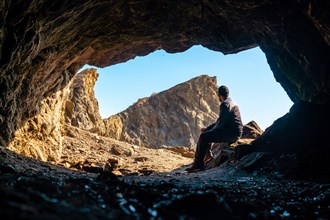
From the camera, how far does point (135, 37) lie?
32.4ft

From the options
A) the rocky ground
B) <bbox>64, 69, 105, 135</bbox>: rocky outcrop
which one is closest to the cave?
the rocky ground

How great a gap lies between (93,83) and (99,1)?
21501mm

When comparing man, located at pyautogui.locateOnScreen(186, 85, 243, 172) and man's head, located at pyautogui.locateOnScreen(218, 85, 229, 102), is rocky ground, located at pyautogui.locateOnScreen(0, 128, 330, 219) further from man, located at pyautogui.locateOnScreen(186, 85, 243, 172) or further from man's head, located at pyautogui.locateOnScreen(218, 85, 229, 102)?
man's head, located at pyautogui.locateOnScreen(218, 85, 229, 102)

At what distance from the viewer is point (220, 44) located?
10.3 metres

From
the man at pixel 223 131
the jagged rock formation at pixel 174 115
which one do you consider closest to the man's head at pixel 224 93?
the man at pixel 223 131

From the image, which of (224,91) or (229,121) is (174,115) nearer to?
(224,91)

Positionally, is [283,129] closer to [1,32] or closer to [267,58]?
[267,58]

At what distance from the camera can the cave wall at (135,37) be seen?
19.7ft

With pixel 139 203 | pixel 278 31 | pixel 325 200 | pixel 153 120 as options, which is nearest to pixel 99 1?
pixel 278 31

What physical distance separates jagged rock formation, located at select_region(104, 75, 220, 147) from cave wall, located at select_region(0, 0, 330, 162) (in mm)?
28407

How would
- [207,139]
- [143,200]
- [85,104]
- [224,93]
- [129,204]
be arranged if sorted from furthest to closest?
[85,104]
[224,93]
[207,139]
[143,200]
[129,204]

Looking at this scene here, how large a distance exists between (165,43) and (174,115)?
3357 cm

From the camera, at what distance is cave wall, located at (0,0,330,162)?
6016mm

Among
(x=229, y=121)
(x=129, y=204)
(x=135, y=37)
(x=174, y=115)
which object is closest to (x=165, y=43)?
(x=135, y=37)
